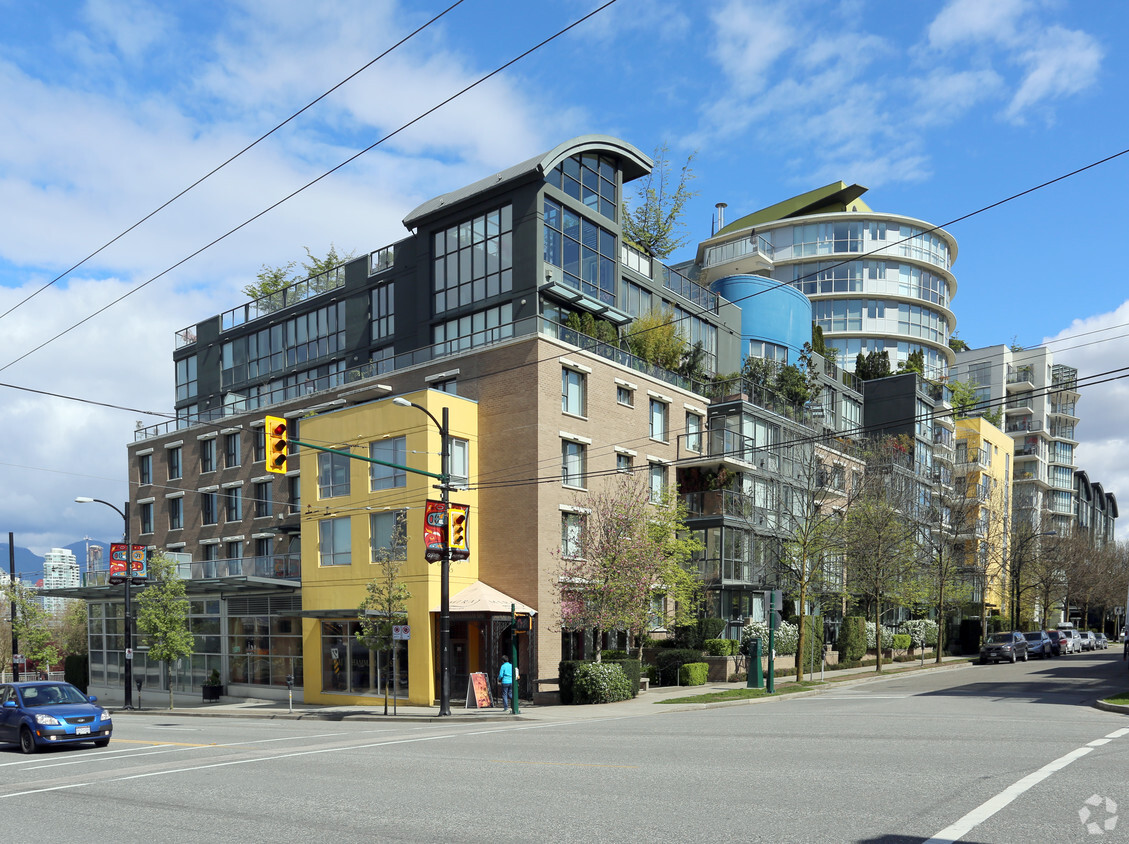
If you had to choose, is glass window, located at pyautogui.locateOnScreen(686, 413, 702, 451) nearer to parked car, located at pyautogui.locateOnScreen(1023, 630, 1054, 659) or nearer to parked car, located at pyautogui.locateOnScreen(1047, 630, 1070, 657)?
parked car, located at pyautogui.locateOnScreen(1023, 630, 1054, 659)

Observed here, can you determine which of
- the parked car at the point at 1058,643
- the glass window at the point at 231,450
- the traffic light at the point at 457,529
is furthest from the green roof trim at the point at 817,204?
the traffic light at the point at 457,529

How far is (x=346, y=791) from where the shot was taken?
12.7 meters

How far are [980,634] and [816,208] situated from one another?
148 feet

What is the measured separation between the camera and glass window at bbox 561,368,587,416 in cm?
3891

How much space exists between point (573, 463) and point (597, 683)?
10608mm

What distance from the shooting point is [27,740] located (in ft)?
67.1

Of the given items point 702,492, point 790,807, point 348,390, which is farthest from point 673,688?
point 790,807

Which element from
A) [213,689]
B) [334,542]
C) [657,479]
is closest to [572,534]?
[657,479]

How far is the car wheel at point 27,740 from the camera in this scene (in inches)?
802

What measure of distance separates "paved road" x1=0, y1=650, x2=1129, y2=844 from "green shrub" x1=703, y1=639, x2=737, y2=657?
661 inches

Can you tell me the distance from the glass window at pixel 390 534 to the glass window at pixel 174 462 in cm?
2382

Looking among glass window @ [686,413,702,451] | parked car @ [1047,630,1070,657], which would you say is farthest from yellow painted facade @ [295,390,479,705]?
parked car @ [1047,630,1070,657]

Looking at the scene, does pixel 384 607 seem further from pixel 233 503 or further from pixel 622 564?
pixel 233 503

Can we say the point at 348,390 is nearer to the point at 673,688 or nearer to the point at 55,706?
the point at 673,688
